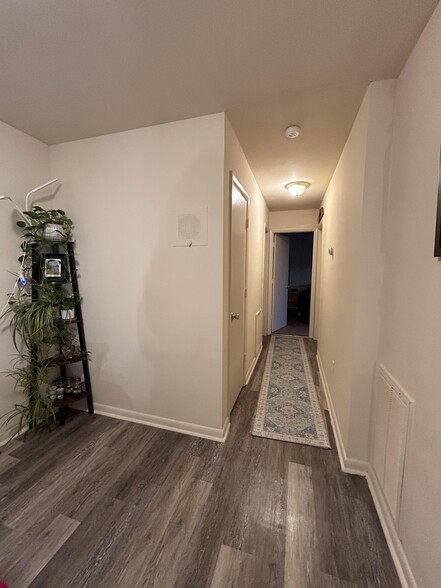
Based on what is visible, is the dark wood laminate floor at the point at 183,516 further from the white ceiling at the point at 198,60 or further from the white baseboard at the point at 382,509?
the white ceiling at the point at 198,60

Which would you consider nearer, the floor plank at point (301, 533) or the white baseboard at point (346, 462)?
the floor plank at point (301, 533)

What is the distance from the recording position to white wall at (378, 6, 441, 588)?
88cm

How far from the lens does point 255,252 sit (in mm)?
3100

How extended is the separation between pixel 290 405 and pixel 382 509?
42.2 inches

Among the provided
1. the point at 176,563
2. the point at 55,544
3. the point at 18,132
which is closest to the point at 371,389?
the point at 176,563

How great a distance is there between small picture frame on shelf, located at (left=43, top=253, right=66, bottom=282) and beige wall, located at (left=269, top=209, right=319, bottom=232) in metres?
3.55

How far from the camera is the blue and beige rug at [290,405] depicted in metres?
1.91

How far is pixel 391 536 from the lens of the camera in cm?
113

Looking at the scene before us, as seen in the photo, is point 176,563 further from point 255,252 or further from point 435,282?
point 255,252

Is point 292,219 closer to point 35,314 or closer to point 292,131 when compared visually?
point 292,131

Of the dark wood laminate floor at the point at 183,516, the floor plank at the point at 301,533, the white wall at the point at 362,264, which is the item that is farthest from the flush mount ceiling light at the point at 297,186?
the floor plank at the point at 301,533

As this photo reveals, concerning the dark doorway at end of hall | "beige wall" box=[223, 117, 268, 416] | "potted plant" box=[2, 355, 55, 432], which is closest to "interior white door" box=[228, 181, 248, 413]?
"beige wall" box=[223, 117, 268, 416]

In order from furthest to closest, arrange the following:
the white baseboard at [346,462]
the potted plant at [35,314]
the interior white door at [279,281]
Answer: the interior white door at [279,281] < the potted plant at [35,314] < the white baseboard at [346,462]

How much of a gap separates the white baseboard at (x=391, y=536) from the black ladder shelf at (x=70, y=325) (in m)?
2.28
